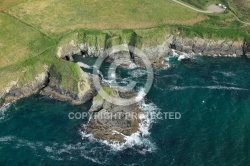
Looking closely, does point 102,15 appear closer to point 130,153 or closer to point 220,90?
point 220,90

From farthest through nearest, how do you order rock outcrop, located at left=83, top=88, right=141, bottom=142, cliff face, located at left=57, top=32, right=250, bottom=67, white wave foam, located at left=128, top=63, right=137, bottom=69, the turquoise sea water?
1. cliff face, located at left=57, top=32, right=250, bottom=67
2. white wave foam, located at left=128, top=63, right=137, bottom=69
3. rock outcrop, located at left=83, top=88, right=141, bottom=142
4. the turquoise sea water

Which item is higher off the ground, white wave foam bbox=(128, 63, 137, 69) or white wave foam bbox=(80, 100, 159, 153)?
white wave foam bbox=(128, 63, 137, 69)

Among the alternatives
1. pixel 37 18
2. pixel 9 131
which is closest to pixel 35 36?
pixel 37 18

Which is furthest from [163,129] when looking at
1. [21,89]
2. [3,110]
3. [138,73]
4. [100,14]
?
[100,14]

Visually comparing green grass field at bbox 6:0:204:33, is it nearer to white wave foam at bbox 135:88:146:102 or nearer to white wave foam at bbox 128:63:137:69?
white wave foam at bbox 128:63:137:69

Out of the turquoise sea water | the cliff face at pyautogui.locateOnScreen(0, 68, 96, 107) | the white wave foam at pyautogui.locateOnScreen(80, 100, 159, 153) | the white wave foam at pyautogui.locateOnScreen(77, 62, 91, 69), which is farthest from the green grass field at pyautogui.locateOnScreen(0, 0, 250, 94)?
the white wave foam at pyautogui.locateOnScreen(80, 100, 159, 153)

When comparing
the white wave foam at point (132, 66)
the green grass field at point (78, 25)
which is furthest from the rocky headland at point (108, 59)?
the green grass field at point (78, 25)

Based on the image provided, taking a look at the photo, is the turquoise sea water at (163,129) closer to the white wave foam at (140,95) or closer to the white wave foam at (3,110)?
the white wave foam at (3,110)
